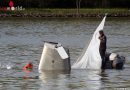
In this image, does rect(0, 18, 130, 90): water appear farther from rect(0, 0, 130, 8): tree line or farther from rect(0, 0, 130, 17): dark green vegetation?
rect(0, 0, 130, 8): tree line

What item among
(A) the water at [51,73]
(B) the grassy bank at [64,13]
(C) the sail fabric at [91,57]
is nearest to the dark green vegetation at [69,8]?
(B) the grassy bank at [64,13]

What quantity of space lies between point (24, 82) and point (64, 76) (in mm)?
2489

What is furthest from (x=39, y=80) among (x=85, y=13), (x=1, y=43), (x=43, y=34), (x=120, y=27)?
(x=85, y=13)

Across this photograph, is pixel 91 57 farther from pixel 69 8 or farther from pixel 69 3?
pixel 69 8

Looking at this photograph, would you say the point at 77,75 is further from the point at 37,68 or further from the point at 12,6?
the point at 12,6

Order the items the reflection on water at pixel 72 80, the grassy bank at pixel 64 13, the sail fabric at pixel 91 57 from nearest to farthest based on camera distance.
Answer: the reflection on water at pixel 72 80, the sail fabric at pixel 91 57, the grassy bank at pixel 64 13

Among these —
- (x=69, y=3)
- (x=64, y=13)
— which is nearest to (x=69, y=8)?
(x=69, y=3)

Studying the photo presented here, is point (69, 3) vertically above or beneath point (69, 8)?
above

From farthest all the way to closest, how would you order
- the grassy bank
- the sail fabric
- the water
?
the grassy bank
the sail fabric
the water

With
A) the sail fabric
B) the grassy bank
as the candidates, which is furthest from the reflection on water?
the grassy bank

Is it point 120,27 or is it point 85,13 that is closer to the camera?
point 120,27

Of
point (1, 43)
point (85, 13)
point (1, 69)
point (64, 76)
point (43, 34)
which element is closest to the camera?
point (64, 76)

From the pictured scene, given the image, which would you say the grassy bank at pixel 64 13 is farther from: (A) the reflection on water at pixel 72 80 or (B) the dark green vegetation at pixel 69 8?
Answer: (A) the reflection on water at pixel 72 80

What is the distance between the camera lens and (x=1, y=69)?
3092 cm
